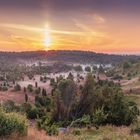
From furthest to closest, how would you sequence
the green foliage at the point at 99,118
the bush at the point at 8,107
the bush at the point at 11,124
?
the green foliage at the point at 99,118 → the bush at the point at 8,107 → the bush at the point at 11,124

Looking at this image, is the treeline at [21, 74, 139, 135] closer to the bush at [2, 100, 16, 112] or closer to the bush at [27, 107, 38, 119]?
the bush at [2, 100, 16, 112]

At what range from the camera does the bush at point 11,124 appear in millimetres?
12821

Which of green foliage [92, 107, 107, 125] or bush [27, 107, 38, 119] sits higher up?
green foliage [92, 107, 107, 125]

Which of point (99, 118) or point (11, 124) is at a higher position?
point (11, 124)

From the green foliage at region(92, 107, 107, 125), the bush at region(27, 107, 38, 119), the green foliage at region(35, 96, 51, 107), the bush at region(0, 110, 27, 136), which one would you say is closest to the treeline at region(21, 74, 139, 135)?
the green foliage at region(92, 107, 107, 125)

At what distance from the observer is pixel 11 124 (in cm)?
1307

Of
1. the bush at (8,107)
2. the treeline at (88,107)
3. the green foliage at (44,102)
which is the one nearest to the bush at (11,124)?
the bush at (8,107)

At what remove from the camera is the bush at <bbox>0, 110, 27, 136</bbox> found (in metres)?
12.8

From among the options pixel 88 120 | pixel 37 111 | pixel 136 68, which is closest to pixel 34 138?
pixel 88 120

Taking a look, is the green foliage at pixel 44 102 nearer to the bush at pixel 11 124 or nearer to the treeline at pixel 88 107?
the treeline at pixel 88 107

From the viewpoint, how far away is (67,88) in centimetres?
3231

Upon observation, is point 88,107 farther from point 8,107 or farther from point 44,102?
point 44,102

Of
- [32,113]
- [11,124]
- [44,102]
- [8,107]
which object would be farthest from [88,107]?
[44,102]

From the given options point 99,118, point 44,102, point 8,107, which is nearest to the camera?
point 8,107
